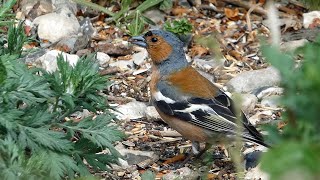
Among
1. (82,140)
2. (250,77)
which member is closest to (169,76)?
(250,77)

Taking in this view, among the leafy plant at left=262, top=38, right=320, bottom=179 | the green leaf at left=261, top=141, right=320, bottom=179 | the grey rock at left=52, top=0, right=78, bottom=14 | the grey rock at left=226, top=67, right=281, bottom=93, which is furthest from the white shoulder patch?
the green leaf at left=261, top=141, right=320, bottom=179

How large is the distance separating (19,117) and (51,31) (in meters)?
3.01

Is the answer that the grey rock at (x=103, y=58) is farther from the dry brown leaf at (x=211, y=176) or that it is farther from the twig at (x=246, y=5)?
the dry brown leaf at (x=211, y=176)

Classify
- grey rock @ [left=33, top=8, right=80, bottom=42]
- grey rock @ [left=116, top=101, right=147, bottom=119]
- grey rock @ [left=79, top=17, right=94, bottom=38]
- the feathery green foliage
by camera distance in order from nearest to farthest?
the feathery green foliage < grey rock @ [left=116, top=101, right=147, bottom=119] < grey rock @ [left=33, top=8, right=80, bottom=42] < grey rock @ [left=79, top=17, right=94, bottom=38]

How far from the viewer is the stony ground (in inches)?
205

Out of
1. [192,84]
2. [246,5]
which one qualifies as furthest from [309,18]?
[192,84]

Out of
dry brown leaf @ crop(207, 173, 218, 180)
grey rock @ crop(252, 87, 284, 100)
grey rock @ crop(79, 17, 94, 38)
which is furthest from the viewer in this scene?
grey rock @ crop(79, 17, 94, 38)

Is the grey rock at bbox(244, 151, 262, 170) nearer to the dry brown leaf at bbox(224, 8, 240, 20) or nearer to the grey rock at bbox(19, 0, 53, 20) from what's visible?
the dry brown leaf at bbox(224, 8, 240, 20)

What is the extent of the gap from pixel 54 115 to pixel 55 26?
2.83 m

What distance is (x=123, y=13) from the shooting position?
23.1 feet

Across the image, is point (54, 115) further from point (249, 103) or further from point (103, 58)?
point (103, 58)

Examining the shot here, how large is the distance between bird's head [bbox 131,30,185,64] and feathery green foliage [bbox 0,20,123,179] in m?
1.57

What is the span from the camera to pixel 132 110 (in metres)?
5.75

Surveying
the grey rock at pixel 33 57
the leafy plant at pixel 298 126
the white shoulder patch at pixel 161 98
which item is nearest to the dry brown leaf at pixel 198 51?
the grey rock at pixel 33 57
